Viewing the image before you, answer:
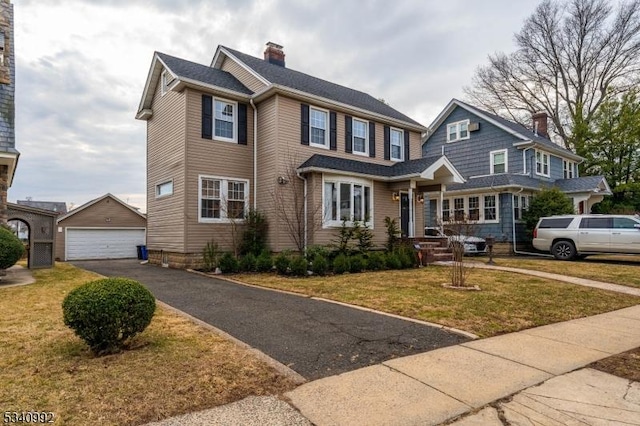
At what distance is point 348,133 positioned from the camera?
15695 mm

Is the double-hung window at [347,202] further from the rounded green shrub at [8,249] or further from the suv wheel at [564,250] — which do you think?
the rounded green shrub at [8,249]

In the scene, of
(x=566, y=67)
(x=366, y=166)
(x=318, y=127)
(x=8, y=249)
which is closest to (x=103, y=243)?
(x=8, y=249)

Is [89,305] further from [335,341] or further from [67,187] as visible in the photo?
[67,187]

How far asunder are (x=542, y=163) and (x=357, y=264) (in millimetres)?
16286

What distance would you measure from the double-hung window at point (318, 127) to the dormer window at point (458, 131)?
489 inches

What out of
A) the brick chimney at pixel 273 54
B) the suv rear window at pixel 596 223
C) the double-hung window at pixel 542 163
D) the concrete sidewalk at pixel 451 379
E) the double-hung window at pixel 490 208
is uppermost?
the brick chimney at pixel 273 54

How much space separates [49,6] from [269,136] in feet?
22.8

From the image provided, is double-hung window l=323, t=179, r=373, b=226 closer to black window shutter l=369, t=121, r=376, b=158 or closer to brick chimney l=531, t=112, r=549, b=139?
black window shutter l=369, t=121, r=376, b=158

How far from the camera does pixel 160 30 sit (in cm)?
1292

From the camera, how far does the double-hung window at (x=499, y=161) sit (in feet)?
72.1

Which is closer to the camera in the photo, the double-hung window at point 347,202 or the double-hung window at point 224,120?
the double-hung window at point 224,120

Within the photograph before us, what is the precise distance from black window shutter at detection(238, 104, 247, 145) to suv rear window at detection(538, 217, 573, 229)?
13043 millimetres

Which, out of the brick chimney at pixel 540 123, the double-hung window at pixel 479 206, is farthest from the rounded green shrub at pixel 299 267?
the brick chimney at pixel 540 123

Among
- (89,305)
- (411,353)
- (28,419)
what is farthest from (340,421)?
(89,305)
